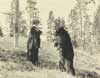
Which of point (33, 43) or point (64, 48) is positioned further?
point (33, 43)

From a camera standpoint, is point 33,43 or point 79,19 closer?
point 33,43

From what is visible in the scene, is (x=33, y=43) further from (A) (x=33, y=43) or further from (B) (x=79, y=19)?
(B) (x=79, y=19)

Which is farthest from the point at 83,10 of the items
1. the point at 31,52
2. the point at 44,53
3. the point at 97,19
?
the point at 31,52

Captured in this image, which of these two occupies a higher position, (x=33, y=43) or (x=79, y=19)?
(x=33, y=43)

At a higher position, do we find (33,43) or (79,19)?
(33,43)

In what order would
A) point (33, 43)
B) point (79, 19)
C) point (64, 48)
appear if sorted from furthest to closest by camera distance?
point (79, 19)
point (33, 43)
point (64, 48)

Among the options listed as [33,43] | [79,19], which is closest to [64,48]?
[33,43]

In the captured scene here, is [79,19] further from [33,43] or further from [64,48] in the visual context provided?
[64,48]

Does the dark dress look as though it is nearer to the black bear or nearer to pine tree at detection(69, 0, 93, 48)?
the black bear

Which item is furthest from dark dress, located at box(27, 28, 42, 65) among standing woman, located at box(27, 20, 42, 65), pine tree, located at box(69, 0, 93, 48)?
pine tree, located at box(69, 0, 93, 48)

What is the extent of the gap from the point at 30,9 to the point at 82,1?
33.6ft

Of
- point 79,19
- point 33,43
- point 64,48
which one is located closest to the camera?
point 64,48

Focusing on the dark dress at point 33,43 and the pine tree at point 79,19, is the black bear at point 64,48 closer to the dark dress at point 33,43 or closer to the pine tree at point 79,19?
the dark dress at point 33,43

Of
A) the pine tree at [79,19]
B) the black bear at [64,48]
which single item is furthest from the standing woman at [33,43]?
the pine tree at [79,19]
